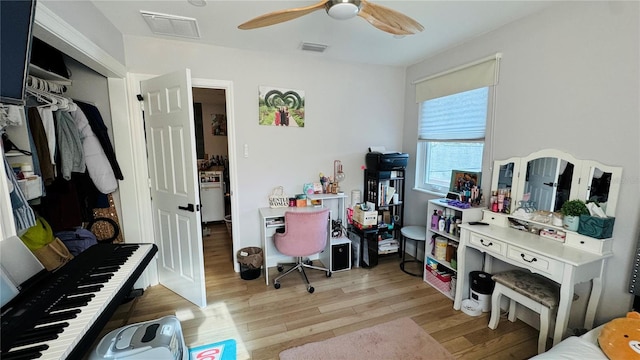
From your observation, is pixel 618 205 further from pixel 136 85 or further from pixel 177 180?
pixel 136 85

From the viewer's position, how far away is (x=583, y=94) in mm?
1821

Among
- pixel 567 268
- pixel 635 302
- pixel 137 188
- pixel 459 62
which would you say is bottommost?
pixel 635 302

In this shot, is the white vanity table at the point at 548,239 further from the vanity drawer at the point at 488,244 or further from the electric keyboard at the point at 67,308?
the electric keyboard at the point at 67,308

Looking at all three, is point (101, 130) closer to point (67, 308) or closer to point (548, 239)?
point (67, 308)

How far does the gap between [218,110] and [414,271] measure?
4.29 meters

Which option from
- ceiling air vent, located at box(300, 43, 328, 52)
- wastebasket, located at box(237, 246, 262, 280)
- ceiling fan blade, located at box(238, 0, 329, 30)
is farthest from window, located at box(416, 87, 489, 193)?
wastebasket, located at box(237, 246, 262, 280)

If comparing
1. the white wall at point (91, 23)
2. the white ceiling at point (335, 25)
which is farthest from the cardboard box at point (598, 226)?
the white wall at point (91, 23)

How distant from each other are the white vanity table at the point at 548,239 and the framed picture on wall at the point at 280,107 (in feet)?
6.79

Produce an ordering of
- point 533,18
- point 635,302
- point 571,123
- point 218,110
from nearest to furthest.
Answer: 1. point 635,302
2. point 571,123
3. point 533,18
4. point 218,110

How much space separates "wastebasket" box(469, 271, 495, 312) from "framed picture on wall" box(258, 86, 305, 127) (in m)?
2.34

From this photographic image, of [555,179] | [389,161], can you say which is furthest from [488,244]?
[389,161]

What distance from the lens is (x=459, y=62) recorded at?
2707mm

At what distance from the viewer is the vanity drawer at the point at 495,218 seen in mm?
2254

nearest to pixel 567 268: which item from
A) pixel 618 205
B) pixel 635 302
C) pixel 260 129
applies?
pixel 635 302
